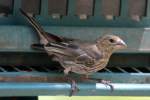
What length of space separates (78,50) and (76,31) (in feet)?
0.75

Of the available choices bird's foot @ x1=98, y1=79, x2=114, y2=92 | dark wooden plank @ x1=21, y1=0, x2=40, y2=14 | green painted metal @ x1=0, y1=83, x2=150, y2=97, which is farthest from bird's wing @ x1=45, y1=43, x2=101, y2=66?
green painted metal @ x1=0, y1=83, x2=150, y2=97

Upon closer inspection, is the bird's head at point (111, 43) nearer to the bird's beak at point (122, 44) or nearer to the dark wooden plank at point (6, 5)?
the bird's beak at point (122, 44)

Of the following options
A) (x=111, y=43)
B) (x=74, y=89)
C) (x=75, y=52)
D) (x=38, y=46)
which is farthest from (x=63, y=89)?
(x=111, y=43)

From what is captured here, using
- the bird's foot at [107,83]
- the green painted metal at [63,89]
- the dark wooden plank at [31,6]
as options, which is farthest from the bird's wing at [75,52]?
the green painted metal at [63,89]

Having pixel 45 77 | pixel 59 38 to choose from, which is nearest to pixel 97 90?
pixel 45 77

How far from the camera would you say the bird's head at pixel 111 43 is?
13.9 ft

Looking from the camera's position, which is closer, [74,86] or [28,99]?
[74,86]

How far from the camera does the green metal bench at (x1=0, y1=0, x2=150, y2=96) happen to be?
4020mm

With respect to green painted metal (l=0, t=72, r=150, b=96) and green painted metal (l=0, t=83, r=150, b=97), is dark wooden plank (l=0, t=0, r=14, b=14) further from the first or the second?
green painted metal (l=0, t=83, r=150, b=97)

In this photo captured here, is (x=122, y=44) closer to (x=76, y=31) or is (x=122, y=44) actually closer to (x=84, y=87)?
(x=76, y=31)

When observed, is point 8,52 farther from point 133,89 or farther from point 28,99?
point 133,89

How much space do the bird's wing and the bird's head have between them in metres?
0.08

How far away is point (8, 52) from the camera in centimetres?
415

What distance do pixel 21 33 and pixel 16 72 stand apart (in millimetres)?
288
